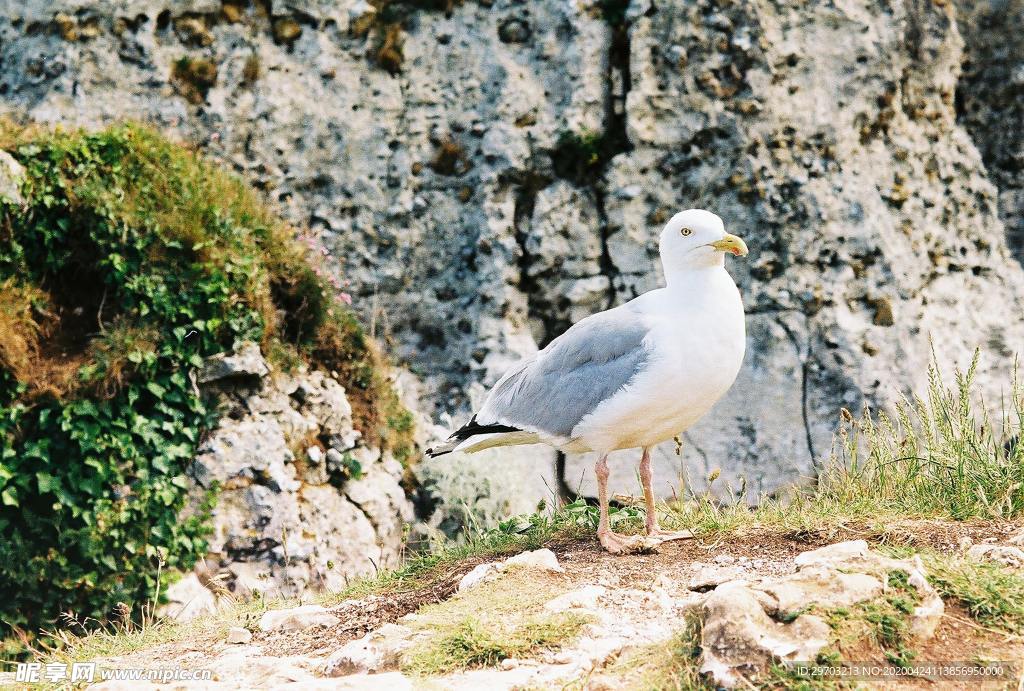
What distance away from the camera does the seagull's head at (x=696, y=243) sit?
15.2ft

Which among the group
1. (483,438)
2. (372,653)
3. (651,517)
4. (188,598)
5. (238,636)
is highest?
(483,438)

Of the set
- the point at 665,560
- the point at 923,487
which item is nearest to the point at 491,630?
the point at 665,560

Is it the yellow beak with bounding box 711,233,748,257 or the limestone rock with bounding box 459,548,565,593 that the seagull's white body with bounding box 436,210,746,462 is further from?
the limestone rock with bounding box 459,548,565,593

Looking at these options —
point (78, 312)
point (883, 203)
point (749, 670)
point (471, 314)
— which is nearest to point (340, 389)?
point (471, 314)

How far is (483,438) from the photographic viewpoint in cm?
504

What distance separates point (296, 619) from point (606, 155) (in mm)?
4759

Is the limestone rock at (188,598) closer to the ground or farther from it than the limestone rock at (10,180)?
closer to the ground

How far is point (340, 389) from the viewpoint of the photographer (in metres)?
7.45

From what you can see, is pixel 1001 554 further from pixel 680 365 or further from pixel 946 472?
pixel 680 365

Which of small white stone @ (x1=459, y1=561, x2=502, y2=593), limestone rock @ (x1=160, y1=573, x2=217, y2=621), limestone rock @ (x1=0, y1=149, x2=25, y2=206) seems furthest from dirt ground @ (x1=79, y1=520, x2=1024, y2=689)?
limestone rock @ (x1=0, y1=149, x2=25, y2=206)

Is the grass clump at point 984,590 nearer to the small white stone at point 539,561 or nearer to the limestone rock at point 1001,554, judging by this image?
the limestone rock at point 1001,554

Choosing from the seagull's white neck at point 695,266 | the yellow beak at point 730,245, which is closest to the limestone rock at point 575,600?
the seagull's white neck at point 695,266

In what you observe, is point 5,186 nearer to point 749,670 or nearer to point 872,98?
point 749,670

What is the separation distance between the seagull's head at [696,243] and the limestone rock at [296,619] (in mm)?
2161
